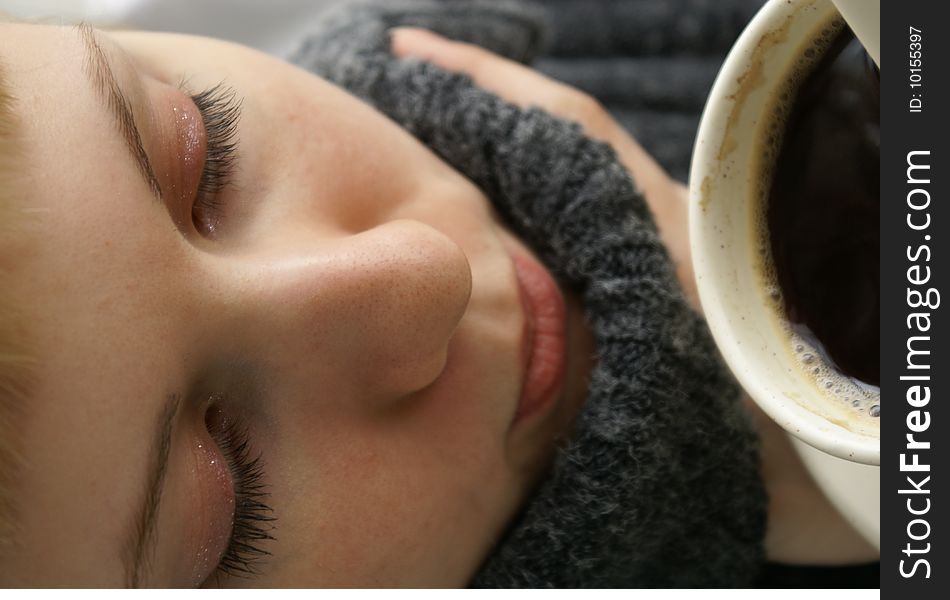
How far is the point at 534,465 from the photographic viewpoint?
61 centimetres

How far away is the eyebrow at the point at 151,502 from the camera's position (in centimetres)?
43

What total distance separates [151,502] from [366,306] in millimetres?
159

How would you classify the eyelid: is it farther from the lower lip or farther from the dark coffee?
the dark coffee

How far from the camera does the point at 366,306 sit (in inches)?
19.2

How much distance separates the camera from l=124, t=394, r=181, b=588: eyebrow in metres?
0.43

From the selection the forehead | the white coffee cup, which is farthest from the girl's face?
the white coffee cup

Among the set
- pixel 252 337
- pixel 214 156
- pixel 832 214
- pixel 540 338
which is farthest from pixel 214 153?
pixel 832 214

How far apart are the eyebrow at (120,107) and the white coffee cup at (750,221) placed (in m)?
0.29

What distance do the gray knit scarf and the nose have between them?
0.14 metres

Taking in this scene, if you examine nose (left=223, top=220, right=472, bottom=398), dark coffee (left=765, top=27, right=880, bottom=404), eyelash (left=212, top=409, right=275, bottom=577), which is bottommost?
eyelash (left=212, top=409, right=275, bottom=577)

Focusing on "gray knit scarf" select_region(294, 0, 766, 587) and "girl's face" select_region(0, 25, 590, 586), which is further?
"gray knit scarf" select_region(294, 0, 766, 587)

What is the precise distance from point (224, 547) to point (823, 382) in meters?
0.35

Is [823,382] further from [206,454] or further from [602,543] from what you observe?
[206,454]

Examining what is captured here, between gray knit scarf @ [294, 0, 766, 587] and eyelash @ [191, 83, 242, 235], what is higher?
eyelash @ [191, 83, 242, 235]
